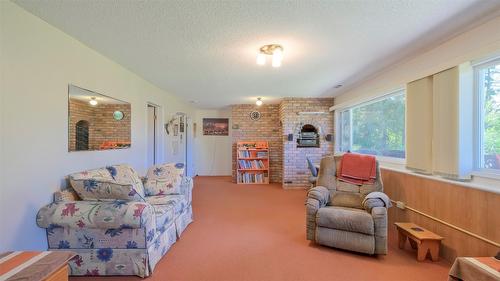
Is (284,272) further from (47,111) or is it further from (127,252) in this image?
(47,111)

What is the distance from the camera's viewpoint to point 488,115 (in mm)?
2303

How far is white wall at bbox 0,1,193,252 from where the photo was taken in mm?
1826

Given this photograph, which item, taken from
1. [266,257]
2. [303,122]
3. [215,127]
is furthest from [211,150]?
[266,257]

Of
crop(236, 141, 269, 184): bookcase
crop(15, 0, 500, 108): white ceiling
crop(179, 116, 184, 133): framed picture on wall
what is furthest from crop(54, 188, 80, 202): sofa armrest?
crop(236, 141, 269, 184): bookcase

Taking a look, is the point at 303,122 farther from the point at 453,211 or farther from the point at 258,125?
the point at 453,211

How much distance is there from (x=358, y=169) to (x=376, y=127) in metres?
1.43

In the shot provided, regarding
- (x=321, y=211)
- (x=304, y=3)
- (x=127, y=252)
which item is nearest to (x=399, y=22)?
(x=304, y=3)

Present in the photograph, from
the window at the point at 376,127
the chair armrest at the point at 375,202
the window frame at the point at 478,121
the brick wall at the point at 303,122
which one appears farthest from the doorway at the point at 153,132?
the window frame at the point at 478,121

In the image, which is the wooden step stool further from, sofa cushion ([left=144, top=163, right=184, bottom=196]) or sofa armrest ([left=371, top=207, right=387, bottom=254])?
sofa cushion ([left=144, top=163, right=184, bottom=196])

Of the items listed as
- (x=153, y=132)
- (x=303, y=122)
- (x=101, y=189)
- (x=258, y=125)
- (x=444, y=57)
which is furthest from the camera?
(x=258, y=125)

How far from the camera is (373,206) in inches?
103

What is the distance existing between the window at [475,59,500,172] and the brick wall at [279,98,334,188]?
3652mm

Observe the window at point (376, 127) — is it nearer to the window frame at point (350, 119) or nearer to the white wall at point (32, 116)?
the window frame at point (350, 119)

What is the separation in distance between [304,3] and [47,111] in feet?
7.76
